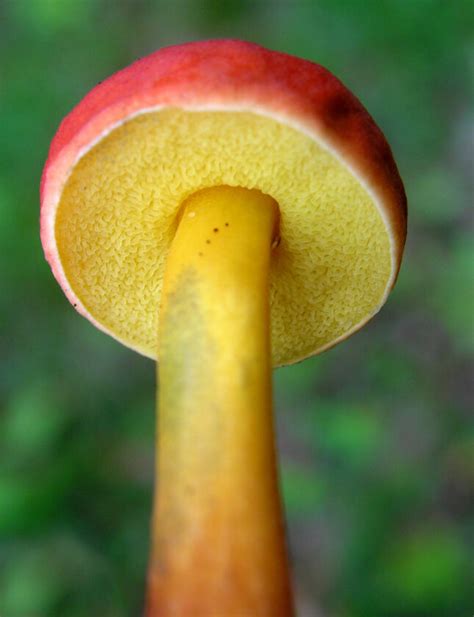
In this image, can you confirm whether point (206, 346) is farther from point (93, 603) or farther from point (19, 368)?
point (19, 368)

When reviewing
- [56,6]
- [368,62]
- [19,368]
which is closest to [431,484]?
[19,368]

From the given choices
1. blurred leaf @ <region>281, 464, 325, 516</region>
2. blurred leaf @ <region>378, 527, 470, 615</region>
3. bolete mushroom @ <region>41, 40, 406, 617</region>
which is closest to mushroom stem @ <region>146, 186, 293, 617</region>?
bolete mushroom @ <region>41, 40, 406, 617</region>

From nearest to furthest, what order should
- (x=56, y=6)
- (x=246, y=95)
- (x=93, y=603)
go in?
(x=246, y=95) → (x=93, y=603) → (x=56, y=6)

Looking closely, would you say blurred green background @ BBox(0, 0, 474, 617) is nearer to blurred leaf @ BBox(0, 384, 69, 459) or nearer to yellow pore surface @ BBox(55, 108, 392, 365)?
blurred leaf @ BBox(0, 384, 69, 459)

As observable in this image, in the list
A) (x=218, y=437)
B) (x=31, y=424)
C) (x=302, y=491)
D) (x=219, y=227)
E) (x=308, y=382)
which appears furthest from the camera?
(x=308, y=382)

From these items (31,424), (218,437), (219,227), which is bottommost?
(218,437)

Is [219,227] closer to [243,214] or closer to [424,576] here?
[243,214]

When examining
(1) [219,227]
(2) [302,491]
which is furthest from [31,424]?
(1) [219,227]

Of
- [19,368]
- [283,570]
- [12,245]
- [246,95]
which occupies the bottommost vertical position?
[283,570]
